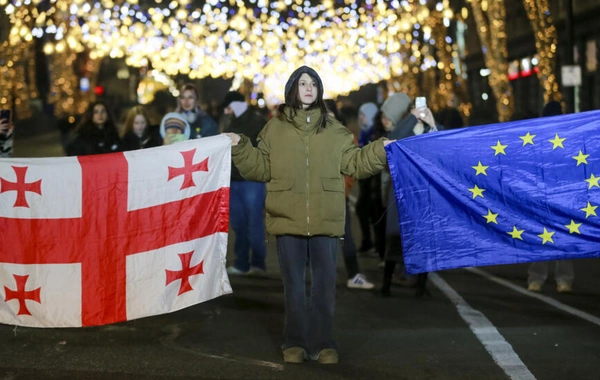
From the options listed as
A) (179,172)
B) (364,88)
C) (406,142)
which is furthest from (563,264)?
(364,88)

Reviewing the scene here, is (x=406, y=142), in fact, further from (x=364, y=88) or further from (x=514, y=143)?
(x=364, y=88)

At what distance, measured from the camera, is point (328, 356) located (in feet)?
24.7

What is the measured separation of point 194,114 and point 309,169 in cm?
545

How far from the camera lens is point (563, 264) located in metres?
10.9

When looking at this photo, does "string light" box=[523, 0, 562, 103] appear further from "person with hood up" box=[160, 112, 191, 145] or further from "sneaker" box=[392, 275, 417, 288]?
"person with hood up" box=[160, 112, 191, 145]

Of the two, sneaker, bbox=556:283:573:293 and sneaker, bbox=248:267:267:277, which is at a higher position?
sneaker, bbox=248:267:267:277

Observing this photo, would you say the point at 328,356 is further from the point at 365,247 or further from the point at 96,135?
the point at 365,247

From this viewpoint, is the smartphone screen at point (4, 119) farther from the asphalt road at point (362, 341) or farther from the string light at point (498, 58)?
the string light at point (498, 58)

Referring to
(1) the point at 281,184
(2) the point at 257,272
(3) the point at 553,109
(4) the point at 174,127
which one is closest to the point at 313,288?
(1) the point at 281,184

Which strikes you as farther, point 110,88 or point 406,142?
point 110,88

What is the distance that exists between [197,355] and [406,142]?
2.13 metres

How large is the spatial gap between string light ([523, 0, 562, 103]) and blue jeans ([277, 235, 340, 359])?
17975mm

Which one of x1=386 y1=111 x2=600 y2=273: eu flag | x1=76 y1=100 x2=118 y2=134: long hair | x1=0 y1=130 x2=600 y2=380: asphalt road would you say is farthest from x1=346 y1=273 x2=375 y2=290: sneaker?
x1=76 y1=100 x2=118 y2=134: long hair

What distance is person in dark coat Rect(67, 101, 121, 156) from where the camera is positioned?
11977 mm
